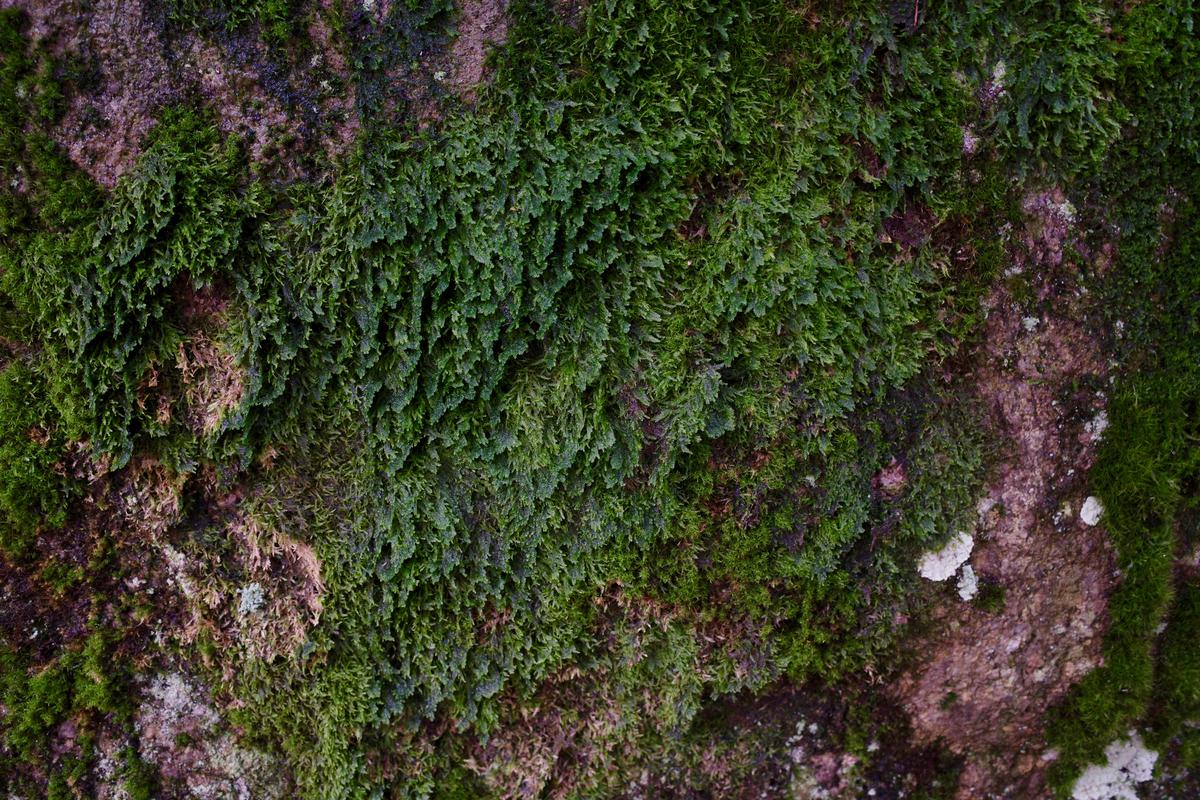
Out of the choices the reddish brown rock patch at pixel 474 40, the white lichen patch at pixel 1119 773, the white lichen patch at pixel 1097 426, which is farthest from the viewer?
the white lichen patch at pixel 1119 773

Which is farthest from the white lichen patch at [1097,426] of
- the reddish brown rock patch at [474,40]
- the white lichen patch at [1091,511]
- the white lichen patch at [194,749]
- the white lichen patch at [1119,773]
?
the white lichen patch at [194,749]

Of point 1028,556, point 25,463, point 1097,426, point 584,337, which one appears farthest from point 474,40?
point 1028,556

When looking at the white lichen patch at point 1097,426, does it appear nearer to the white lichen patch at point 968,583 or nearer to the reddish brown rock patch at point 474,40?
the white lichen patch at point 968,583

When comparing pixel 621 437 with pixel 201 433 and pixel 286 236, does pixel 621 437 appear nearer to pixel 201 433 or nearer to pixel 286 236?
pixel 286 236

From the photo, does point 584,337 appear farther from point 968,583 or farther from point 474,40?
point 968,583

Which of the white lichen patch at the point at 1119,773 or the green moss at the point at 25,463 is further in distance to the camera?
the white lichen patch at the point at 1119,773

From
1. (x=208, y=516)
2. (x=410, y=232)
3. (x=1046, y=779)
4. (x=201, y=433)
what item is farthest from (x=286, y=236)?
(x=1046, y=779)
